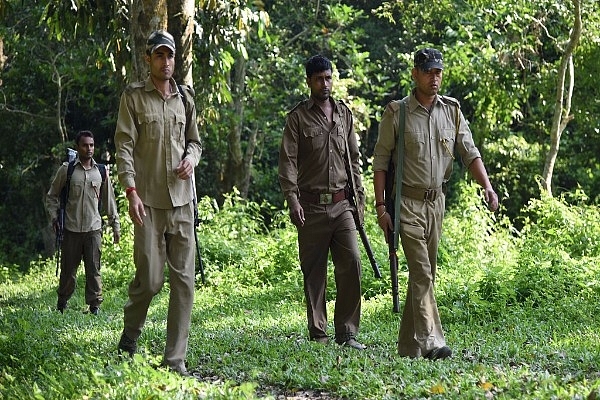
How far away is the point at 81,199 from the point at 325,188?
16.2 feet

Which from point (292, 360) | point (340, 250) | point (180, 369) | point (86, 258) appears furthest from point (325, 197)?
point (86, 258)

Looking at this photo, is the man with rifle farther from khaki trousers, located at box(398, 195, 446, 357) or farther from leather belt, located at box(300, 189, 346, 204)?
khaki trousers, located at box(398, 195, 446, 357)

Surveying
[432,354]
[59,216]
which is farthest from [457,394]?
[59,216]

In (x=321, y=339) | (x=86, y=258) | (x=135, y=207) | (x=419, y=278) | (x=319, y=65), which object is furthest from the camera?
(x=86, y=258)

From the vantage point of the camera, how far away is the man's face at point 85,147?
42.5ft

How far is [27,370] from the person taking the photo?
7.94 metres

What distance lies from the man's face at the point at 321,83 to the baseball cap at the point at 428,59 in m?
1.02

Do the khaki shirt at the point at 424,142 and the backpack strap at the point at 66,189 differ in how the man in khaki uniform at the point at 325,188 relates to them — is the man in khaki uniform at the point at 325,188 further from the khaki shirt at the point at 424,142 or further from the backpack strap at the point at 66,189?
the backpack strap at the point at 66,189

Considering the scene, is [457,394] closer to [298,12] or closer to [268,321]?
[268,321]

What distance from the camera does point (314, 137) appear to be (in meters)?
9.22

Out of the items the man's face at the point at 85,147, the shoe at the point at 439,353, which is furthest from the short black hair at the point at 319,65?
the man's face at the point at 85,147

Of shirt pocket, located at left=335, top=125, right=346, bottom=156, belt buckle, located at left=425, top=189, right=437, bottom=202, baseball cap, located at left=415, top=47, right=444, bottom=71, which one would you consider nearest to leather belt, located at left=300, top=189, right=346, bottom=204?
shirt pocket, located at left=335, top=125, right=346, bottom=156

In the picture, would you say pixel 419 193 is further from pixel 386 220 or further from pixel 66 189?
pixel 66 189

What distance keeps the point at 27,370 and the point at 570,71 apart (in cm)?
1305
